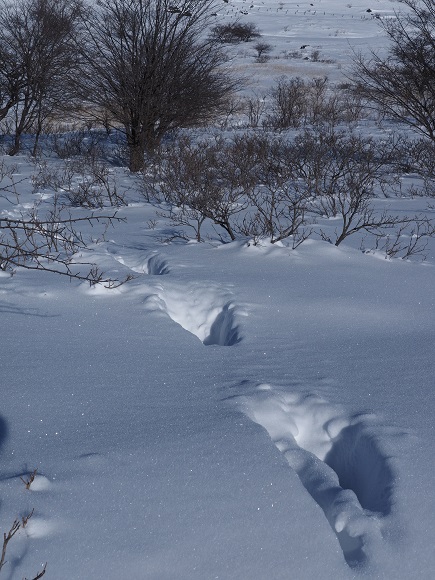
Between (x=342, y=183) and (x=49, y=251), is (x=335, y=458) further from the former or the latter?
(x=342, y=183)

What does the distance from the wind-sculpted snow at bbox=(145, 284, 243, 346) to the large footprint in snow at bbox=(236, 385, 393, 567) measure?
109cm

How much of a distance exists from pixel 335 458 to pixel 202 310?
1946mm

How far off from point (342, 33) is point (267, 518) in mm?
41452

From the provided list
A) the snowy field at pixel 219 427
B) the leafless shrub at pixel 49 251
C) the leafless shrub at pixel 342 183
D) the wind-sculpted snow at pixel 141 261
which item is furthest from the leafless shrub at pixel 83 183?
the snowy field at pixel 219 427

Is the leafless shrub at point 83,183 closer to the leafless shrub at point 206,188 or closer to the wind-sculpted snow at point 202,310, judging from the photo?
the leafless shrub at point 206,188

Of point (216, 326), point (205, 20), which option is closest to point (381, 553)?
point (216, 326)

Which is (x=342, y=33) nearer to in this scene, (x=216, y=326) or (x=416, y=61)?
(x=416, y=61)

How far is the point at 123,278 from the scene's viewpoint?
499 centimetres

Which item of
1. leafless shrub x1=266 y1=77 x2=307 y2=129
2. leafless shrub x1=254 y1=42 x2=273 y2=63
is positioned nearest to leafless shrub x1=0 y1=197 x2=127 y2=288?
leafless shrub x1=266 y1=77 x2=307 y2=129

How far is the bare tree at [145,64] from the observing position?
11.7 metres

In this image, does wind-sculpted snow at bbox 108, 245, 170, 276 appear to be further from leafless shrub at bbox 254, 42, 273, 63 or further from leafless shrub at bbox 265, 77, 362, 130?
leafless shrub at bbox 254, 42, 273, 63

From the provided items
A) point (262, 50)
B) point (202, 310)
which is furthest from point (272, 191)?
point (262, 50)

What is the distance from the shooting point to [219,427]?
2799mm

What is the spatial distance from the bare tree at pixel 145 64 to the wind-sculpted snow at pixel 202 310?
275 inches
